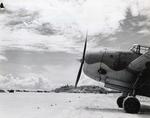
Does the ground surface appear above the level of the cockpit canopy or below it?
below

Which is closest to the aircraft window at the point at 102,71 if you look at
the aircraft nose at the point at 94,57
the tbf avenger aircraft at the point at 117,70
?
the tbf avenger aircraft at the point at 117,70

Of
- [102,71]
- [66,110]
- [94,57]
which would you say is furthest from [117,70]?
[66,110]

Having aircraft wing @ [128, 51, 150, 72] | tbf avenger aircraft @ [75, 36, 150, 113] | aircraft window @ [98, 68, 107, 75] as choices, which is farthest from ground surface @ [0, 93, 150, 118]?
aircraft wing @ [128, 51, 150, 72]

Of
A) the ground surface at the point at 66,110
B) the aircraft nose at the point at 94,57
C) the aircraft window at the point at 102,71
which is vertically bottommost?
the ground surface at the point at 66,110

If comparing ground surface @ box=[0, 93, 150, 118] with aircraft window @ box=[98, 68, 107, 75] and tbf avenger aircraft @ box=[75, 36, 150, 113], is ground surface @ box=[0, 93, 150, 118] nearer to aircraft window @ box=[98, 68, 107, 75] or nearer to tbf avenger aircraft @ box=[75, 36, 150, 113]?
tbf avenger aircraft @ box=[75, 36, 150, 113]

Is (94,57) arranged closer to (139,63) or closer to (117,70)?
(117,70)


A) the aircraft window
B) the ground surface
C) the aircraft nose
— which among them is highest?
the aircraft nose

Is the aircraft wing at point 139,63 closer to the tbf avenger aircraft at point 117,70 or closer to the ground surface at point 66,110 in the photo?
the tbf avenger aircraft at point 117,70

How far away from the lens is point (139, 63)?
1762 cm

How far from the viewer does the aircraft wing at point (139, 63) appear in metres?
17.1

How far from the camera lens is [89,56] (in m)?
Answer: 19.1

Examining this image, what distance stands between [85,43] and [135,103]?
6.07 meters

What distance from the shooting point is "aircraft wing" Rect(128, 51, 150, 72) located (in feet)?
56.2

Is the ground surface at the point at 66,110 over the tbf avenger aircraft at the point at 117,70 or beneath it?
beneath
